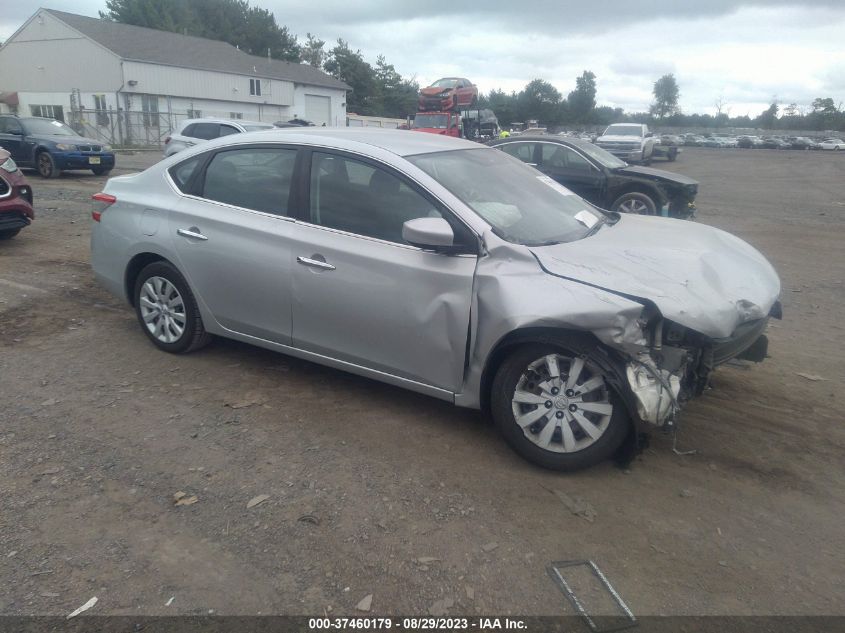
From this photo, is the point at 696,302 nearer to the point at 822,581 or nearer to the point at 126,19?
the point at 822,581

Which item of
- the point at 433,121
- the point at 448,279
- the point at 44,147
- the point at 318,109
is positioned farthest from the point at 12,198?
the point at 318,109

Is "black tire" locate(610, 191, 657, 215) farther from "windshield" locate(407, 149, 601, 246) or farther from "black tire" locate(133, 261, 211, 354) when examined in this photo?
"black tire" locate(133, 261, 211, 354)

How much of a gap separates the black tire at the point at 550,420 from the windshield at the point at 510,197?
2.25 feet

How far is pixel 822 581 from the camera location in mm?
2861

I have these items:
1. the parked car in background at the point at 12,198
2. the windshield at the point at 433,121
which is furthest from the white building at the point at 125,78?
the parked car in background at the point at 12,198

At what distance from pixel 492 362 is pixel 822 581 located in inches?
71.7

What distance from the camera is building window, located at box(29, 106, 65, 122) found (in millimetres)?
44969

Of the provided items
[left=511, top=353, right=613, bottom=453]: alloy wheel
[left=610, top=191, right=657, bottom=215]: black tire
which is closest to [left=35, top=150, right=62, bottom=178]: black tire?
[left=610, top=191, right=657, bottom=215]: black tire

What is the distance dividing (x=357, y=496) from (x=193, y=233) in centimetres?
241

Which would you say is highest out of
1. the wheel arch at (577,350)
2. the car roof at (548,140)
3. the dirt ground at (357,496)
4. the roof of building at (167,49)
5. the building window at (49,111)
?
the roof of building at (167,49)

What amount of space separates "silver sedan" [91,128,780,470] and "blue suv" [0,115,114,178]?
13303 millimetres

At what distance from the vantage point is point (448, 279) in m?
3.77

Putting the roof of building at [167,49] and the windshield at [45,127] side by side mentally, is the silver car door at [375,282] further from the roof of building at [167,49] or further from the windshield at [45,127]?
the roof of building at [167,49]

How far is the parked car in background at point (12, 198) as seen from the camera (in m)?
8.09
